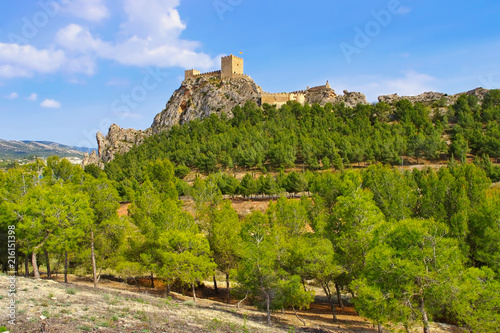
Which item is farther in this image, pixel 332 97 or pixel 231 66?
pixel 231 66

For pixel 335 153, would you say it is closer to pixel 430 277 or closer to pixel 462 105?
pixel 462 105

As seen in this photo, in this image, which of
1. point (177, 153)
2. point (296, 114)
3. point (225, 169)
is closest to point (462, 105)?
point (296, 114)

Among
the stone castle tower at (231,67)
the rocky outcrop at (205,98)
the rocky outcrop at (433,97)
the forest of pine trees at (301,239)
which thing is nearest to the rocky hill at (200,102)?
the rocky outcrop at (205,98)

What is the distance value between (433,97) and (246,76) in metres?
74.2

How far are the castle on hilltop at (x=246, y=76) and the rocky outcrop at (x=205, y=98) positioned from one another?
3246mm

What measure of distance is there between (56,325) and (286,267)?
16.4m

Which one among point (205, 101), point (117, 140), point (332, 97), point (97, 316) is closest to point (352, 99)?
point (332, 97)

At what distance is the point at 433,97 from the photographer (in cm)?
12375

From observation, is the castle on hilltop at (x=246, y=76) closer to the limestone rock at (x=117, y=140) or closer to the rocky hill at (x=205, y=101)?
the rocky hill at (x=205, y=101)

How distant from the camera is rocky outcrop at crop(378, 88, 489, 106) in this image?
11325 cm

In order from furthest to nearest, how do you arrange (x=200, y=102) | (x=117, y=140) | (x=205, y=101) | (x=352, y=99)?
(x=200, y=102), (x=117, y=140), (x=205, y=101), (x=352, y=99)

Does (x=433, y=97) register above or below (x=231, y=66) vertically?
below

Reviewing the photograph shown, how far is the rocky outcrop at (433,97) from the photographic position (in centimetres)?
11325

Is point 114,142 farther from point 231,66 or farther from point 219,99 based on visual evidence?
point 231,66
